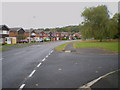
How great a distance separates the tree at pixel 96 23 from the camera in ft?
143

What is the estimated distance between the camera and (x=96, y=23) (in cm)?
4556

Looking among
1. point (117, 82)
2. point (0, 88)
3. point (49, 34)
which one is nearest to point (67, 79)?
point (117, 82)

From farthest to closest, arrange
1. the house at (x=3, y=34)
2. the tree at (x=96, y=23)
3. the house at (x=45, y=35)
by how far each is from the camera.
Result: the house at (x=45, y=35) < the house at (x=3, y=34) < the tree at (x=96, y=23)

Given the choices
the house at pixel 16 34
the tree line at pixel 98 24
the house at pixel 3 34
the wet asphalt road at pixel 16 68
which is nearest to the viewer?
the wet asphalt road at pixel 16 68

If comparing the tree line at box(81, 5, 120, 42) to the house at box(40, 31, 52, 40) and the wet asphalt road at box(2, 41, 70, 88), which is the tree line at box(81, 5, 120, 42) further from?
the house at box(40, 31, 52, 40)

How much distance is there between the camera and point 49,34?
101 meters

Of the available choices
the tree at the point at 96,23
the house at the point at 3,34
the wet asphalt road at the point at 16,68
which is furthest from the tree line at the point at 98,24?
the wet asphalt road at the point at 16,68

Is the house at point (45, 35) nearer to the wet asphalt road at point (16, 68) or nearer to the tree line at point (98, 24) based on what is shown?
the tree line at point (98, 24)

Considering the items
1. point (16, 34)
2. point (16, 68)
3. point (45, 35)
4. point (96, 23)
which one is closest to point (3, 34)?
point (16, 34)

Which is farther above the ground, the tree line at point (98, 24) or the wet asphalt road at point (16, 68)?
the tree line at point (98, 24)

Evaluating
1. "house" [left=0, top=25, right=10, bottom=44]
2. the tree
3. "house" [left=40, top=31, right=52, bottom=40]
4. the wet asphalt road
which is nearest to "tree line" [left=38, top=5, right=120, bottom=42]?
the tree

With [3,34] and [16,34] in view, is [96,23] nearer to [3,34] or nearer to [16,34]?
[3,34]

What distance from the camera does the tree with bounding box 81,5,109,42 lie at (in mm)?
43625

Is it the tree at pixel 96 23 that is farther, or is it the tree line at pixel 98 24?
the tree at pixel 96 23
